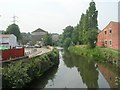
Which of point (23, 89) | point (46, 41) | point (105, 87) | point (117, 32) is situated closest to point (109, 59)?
point (117, 32)

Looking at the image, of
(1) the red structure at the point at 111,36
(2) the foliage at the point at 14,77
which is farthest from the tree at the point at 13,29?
(2) the foliage at the point at 14,77

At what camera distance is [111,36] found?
1796 inches

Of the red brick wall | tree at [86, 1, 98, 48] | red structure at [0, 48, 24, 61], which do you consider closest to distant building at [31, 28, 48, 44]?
tree at [86, 1, 98, 48]

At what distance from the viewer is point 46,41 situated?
88.9 meters

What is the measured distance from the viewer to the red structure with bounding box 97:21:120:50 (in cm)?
4328

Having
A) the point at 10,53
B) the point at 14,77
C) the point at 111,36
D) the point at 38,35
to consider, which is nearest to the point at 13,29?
the point at 38,35

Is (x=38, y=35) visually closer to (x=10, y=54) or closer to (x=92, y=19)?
(x=92, y=19)

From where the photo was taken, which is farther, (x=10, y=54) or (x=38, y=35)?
(x=38, y=35)

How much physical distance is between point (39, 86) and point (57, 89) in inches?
77.3

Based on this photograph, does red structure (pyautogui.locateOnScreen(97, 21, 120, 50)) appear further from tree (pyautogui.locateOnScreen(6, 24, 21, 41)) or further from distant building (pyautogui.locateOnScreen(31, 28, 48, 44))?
distant building (pyautogui.locateOnScreen(31, 28, 48, 44))

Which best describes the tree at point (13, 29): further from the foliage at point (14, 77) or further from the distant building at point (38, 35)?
the foliage at point (14, 77)

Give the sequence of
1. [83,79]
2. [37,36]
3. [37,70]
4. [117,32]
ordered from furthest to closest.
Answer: [37,36]
[117,32]
[83,79]
[37,70]

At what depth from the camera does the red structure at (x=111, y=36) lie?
4328cm

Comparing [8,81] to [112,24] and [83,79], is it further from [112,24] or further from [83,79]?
[112,24]
